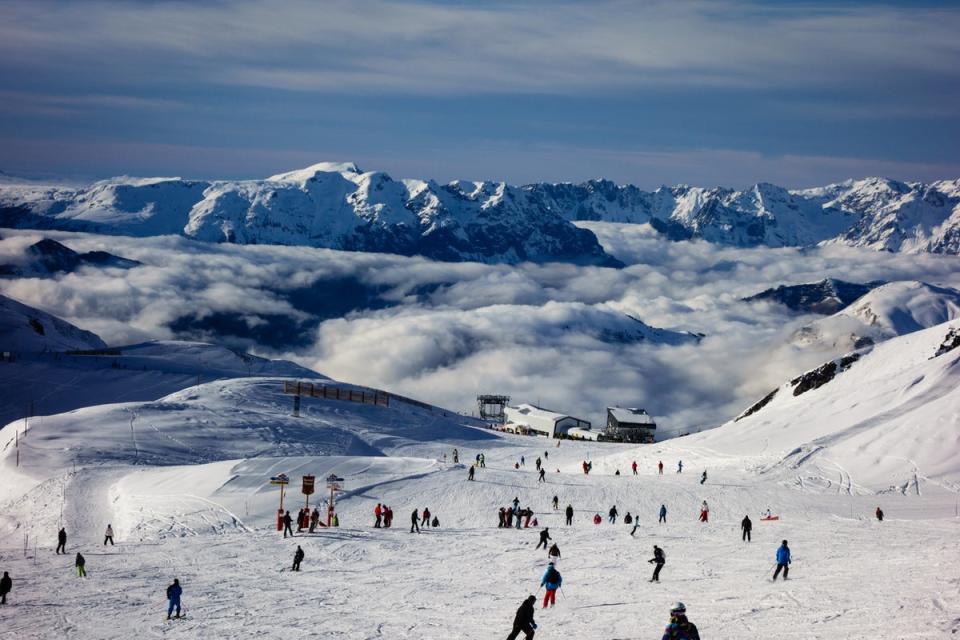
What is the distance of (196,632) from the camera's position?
99.0 feet

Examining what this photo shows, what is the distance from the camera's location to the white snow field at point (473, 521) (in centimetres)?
3095

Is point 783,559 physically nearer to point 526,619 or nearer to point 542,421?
point 526,619

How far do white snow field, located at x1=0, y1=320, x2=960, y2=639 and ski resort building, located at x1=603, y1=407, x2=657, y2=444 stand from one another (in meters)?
44.3

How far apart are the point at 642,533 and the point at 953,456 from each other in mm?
33306

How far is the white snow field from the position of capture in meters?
31.0

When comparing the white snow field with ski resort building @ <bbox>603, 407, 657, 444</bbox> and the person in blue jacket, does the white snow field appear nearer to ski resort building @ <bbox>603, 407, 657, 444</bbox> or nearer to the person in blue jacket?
the person in blue jacket

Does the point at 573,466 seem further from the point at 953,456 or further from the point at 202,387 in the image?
the point at 202,387

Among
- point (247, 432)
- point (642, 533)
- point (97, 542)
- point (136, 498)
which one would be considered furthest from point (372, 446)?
point (642, 533)

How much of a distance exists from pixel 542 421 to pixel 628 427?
32399 millimetres

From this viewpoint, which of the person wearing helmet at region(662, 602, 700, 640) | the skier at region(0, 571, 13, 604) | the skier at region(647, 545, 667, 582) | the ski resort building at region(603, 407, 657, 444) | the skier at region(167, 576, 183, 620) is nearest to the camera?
the person wearing helmet at region(662, 602, 700, 640)

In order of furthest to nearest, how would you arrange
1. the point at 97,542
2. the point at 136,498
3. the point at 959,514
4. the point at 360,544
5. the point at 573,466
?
1. the point at 573,466
2. the point at 136,498
3. the point at 959,514
4. the point at 97,542
5. the point at 360,544

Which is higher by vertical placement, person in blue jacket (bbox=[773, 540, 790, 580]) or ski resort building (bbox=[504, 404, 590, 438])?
ski resort building (bbox=[504, 404, 590, 438])

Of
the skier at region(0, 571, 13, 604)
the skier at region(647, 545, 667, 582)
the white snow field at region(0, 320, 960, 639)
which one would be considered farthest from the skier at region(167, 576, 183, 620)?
the skier at region(647, 545, 667, 582)

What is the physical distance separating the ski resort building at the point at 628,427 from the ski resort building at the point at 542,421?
16.9 metres
